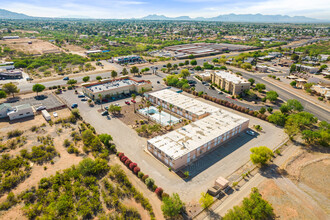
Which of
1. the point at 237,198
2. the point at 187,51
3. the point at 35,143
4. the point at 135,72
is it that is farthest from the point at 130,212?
the point at 187,51

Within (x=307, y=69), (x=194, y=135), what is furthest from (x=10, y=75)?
(x=307, y=69)

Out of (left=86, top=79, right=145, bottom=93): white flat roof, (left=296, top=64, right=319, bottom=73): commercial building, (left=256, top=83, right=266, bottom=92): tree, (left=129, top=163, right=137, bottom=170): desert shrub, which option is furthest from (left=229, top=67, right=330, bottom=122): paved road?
(left=86, top=79, right=145, bottom=93): white flat roof

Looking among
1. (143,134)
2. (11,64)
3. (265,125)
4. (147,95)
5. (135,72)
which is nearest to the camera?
(143,134)

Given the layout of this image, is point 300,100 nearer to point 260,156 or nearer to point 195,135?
point 260,156

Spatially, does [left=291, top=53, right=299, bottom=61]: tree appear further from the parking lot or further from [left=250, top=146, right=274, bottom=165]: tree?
the parking lot

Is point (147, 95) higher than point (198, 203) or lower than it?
higher

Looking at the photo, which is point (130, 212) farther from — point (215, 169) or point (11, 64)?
point (11, 64)

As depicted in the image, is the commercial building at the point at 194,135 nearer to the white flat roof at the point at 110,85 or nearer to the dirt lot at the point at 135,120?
the dirt lot at the point at 135,120
